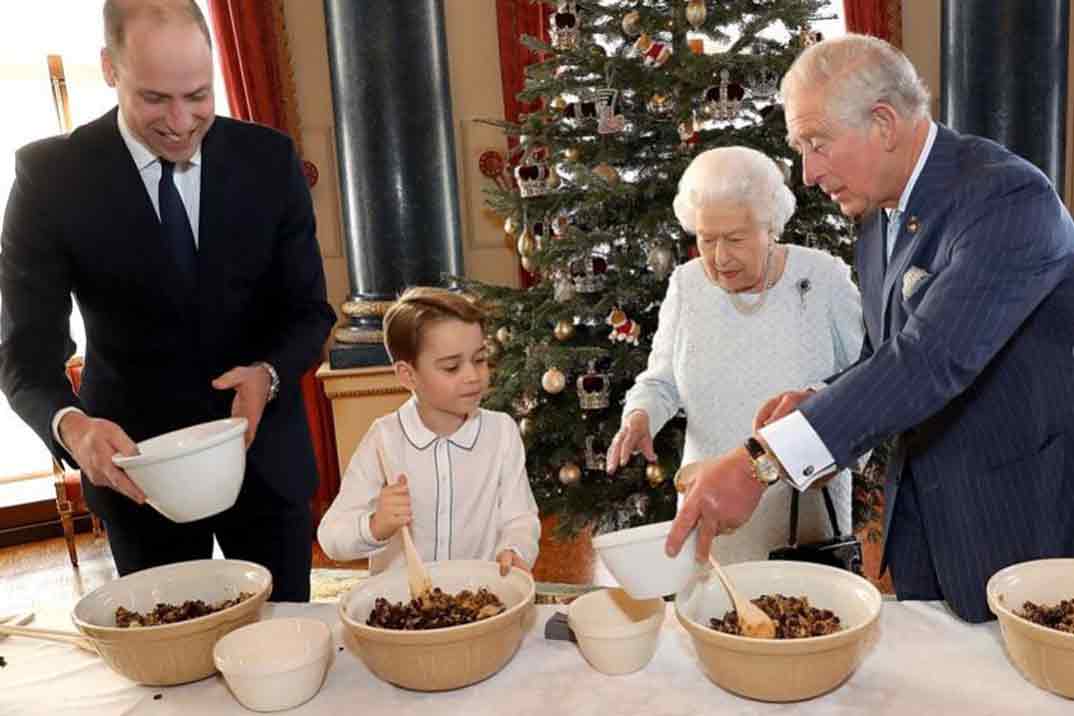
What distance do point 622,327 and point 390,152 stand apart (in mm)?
1621

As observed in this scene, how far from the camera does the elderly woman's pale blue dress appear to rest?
233 centimetres

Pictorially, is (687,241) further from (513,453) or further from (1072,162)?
(1072,162)

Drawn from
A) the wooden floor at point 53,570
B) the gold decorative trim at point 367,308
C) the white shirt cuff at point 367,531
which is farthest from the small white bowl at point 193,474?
the gold decorative trim at point 367,308

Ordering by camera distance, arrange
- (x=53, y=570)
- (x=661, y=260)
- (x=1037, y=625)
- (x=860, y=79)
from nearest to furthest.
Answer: (x=1037, y=625) → (x=860, y=79) → (x=661, y=260) → (x=53, y=570)

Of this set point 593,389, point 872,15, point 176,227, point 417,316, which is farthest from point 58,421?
point 872,15

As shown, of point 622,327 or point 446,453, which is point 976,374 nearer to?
point 446,453

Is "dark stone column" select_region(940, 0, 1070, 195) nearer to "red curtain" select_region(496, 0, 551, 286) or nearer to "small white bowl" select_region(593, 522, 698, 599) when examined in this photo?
"red curtain" select_region(496, 0, 551, 286)

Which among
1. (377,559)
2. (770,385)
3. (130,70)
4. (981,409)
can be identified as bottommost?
(377,559)

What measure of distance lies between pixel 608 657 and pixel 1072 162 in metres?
5.28

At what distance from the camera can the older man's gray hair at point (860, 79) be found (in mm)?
1494

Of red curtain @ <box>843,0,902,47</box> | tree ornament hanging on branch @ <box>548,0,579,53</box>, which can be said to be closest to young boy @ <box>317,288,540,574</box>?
tree ornament hanging on branch @ <box>548,0,579,53</box>

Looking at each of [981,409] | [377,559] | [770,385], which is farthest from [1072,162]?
[377,559]

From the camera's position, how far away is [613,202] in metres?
3.47

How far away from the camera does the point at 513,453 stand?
6.18 feet
